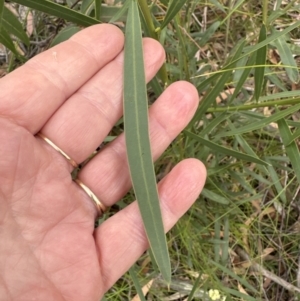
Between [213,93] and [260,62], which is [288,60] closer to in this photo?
[260,62]

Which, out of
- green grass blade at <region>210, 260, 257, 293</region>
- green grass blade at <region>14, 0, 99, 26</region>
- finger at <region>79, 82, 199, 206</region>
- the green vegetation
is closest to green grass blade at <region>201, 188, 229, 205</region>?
the green vegetation

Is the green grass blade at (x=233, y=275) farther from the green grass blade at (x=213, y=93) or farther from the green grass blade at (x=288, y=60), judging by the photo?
the green grass blade at (x=288, y=60)

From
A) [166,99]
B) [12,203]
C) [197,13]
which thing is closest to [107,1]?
[197,13]

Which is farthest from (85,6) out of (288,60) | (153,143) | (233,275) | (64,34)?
(233,275)

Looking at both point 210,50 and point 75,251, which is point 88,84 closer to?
point 75,251

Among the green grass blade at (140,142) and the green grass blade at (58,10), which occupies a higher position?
the green grass blade at (58,10)

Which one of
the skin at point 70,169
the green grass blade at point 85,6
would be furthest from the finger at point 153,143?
the green grass blade at point 85,6
